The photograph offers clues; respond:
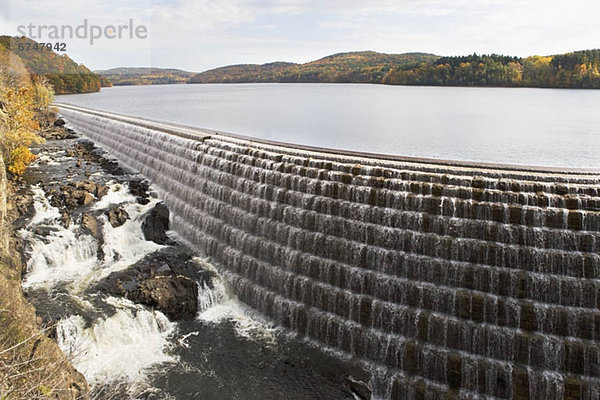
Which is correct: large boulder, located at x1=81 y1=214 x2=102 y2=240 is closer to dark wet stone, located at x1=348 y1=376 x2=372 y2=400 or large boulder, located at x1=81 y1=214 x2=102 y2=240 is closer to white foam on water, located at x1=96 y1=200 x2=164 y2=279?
white foam on water, located at x1=96 y1=200 x2=164 y2=279

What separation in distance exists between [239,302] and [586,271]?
15439 millimetres

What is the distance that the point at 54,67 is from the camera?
486 ft

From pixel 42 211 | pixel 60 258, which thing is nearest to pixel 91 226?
pixel 60 258

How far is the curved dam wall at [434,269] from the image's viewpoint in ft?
48.3

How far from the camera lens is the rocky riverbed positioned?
1645cm

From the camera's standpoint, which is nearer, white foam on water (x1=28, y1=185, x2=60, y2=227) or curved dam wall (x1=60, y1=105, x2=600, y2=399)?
curved dam wall (x1=60, y1=105, x2=600, y2=399)

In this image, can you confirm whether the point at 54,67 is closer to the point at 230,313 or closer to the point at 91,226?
the point at 91,226

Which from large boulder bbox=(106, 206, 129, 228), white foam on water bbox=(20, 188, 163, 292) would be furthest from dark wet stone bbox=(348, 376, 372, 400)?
large boulder bbox=(106, 206, 129, 228)

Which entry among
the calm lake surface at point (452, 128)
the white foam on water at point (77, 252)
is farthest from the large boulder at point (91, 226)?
the calm lake surface at point (452, 128)

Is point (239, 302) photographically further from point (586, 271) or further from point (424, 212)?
point (586, 271)

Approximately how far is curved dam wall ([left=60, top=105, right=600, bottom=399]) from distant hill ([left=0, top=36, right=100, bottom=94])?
128 m

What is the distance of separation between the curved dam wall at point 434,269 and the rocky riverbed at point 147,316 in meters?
1.56

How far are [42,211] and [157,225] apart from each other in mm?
7653

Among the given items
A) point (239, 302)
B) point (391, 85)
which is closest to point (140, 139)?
point (239, 302)
